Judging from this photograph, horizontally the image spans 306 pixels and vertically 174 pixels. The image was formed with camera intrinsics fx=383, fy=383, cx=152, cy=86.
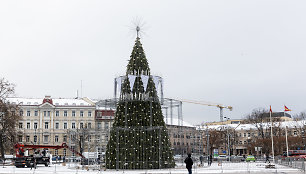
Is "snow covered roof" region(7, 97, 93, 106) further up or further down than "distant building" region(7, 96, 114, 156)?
further up

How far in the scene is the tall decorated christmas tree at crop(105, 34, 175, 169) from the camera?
3042 centimetres

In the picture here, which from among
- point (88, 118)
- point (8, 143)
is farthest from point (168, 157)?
point (88, 118)

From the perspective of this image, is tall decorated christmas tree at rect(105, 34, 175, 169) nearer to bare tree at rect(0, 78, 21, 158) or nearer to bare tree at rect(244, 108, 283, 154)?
bare tree at rect(0, 78, 21, 158)

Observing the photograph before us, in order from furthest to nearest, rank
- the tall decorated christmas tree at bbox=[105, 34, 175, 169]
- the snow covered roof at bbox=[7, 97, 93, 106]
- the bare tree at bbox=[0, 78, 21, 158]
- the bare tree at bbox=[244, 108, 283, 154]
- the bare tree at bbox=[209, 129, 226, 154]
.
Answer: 1. the bare tree at bbox=[209, 129, 226, 154]
2. the snow covered roof at bbox=[7, 97, 93, 106]
3. the bare tree at bbox=[244, 108, 283, 154]
4. the bare tree at bbox=[0, 78, 21, 158]
5. the tall decorated christmas tree at bbox=[105, 34, 175, 169]

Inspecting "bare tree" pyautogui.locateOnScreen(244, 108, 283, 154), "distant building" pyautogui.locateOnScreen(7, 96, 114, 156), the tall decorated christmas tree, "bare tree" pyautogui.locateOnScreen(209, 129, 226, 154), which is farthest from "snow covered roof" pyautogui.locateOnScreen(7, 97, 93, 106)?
the tall decorated christmas tree

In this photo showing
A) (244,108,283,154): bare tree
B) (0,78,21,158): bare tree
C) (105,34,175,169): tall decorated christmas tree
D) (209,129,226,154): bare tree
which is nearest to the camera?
(105,34,175,169): tall decorated christmas tree

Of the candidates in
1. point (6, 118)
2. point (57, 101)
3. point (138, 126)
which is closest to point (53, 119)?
point (57, 101)

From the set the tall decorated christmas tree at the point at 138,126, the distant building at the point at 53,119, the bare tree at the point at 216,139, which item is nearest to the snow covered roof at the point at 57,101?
the distant building at the point at 53,119

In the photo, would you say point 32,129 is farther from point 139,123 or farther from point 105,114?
point 139,123

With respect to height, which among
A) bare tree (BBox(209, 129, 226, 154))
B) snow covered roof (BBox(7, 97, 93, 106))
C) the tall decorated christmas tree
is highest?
snow covered roof (BBox(7, 97, 93, 106))

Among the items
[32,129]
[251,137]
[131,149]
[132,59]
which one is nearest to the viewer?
[131,149]

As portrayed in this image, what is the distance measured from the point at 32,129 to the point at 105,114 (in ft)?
55.2

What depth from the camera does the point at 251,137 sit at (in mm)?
110750

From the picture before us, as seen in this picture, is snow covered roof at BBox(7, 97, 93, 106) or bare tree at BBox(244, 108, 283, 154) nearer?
bare tree at BBox(244, 108, 283, 154)
